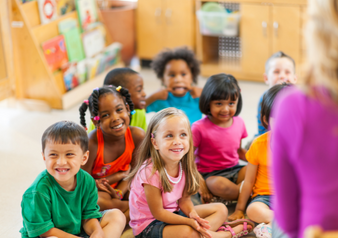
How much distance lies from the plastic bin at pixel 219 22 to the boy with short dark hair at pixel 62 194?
2.22 metres

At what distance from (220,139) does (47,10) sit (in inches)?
69.6

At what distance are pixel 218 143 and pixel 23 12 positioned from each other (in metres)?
1.69

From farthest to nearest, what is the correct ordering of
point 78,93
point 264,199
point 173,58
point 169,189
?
point 78,93, point 173,58, point 264,199, point 169,189

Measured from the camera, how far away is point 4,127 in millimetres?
2746

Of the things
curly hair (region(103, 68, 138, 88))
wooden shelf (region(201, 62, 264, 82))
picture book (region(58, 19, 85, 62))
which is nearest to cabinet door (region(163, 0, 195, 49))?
wooden shelf (region(201, 62, 264, 82))

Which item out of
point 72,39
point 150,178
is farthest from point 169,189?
point 72,39

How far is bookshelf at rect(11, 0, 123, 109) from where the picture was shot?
9.36 feet

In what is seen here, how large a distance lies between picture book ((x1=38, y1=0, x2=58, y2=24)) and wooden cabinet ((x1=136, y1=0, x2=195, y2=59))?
890mm

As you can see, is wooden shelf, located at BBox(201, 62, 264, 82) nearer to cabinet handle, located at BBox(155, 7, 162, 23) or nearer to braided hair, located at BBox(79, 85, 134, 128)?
cabinet handle, located at BBox(155, 7, 162, 23)

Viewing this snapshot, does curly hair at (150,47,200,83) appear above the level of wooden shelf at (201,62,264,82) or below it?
above

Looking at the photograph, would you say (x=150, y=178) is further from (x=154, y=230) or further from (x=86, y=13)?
(x=86, y=13)

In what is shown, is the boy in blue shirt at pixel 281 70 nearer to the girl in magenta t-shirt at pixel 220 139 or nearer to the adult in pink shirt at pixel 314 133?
the girl in magenta t-shirt at pixel 220 139

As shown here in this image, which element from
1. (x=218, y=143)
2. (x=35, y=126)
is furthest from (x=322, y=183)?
(x=35, y=126)

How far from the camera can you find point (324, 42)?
69 cm
